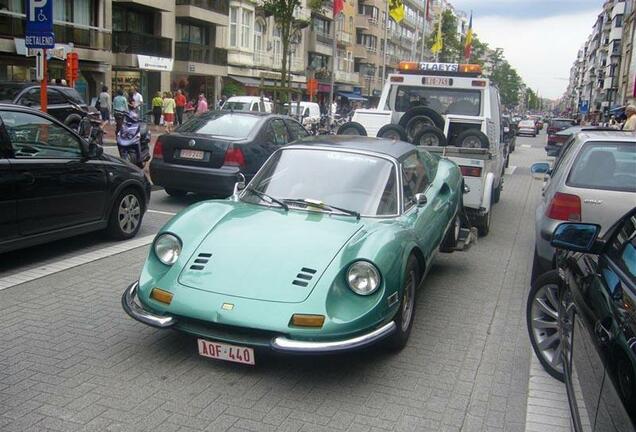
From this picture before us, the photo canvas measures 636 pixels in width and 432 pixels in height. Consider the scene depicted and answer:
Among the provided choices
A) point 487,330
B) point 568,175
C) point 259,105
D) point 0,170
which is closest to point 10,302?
point 0,170

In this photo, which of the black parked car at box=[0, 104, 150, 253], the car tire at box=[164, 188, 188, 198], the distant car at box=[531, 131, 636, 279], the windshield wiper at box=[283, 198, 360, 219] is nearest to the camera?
the windshield wiper at box=[283, 198, 360, 219]

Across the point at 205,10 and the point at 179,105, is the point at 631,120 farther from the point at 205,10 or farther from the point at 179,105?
the point at 205,10

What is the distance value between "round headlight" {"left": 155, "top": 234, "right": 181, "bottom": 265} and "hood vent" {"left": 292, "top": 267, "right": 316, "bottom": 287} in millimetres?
930

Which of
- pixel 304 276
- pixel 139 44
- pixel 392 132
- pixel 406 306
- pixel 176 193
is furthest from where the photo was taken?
pixel 139 44

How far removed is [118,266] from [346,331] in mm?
3715

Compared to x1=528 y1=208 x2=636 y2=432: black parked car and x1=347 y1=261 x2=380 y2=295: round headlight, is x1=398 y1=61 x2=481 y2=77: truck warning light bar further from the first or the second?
x1=347 y1=261 x2=380 y2=295: round headlight

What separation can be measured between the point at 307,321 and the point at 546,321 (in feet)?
6.19

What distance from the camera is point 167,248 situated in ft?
15.5

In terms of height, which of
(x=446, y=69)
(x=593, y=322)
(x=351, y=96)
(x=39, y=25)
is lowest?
(x=593, y=322)

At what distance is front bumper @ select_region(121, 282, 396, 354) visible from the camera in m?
3.94

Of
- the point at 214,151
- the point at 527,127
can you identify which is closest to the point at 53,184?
the point at 214,151

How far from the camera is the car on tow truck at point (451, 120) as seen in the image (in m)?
8.89

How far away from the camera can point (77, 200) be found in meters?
7.12

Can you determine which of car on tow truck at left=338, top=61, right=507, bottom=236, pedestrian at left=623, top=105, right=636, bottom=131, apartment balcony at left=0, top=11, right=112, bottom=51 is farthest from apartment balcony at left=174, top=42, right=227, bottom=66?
car on tow truck at left=338, top=61, right=507, bottom=236
